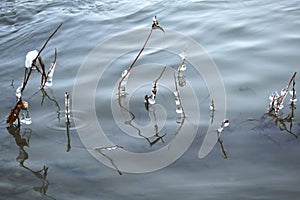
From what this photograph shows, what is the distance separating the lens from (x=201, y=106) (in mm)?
3375

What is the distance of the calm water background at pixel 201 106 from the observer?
8.54 ft

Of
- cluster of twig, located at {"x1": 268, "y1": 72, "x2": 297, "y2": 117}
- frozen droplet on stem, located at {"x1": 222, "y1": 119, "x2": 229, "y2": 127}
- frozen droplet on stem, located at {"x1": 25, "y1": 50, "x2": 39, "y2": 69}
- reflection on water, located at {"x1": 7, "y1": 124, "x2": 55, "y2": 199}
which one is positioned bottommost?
reflection on water, located at {"x1": 7, "y1": 124, "x2": 55, "y2": 199}

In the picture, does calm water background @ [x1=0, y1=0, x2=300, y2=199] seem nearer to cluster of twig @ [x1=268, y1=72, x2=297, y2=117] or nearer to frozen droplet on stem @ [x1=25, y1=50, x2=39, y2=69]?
cluster of twig @ [x1=268, y1=72, x2=297, y2=117]

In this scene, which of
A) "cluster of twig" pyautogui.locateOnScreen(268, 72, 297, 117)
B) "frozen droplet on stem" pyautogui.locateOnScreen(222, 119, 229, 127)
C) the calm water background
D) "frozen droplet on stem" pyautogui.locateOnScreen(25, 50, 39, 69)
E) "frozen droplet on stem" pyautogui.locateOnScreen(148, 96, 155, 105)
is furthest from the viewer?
"frozen droplet on stem" pyautogui.locateOnScreen(148, 96, 155, 105)

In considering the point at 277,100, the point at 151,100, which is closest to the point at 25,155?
the point at 151,100

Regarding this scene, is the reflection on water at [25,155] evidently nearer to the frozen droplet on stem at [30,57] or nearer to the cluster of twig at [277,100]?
the frozen droplet on stem at [30,57]

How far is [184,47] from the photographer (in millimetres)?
4457

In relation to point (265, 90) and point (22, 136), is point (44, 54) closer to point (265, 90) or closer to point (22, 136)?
point (22, 136)

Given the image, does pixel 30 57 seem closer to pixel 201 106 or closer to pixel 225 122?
pixel 201 106

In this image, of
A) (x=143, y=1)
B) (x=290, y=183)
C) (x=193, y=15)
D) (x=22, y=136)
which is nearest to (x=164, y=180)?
(x=290, y=183)

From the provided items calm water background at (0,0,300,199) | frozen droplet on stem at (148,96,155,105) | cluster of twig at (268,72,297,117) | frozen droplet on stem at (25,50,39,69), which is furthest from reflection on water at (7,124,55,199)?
cluster of twig at (268,72,297,117)

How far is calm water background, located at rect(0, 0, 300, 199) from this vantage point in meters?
2.60

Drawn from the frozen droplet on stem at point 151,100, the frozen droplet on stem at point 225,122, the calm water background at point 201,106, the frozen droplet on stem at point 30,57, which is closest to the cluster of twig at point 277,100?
the calm water background at point 201,106

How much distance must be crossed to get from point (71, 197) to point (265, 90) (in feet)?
5.93
